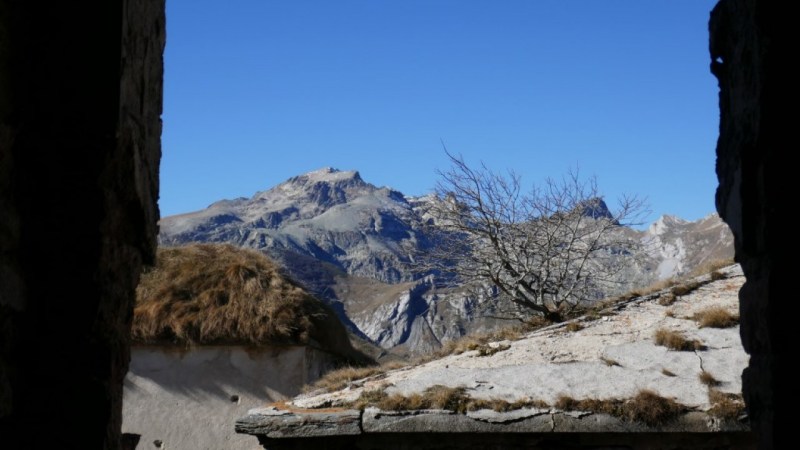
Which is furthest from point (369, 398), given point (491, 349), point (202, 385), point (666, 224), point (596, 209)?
point (666, 224)

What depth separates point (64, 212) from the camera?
339 centimetres

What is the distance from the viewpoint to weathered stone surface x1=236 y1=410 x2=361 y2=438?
28.5 ft

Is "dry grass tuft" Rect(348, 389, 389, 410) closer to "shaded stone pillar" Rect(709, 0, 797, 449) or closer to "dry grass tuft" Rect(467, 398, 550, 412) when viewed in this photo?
"dry grass tuft" Rect(467, 398, 550, 412)

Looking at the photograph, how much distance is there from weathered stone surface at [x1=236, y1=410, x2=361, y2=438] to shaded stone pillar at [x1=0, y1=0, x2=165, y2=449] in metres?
5.21

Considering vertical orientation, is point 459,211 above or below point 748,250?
above

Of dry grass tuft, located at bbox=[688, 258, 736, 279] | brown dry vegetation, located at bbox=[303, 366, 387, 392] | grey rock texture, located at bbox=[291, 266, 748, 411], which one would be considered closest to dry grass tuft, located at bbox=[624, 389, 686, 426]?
grey rock texture, located at bbox=[291, 266, 748, 411]

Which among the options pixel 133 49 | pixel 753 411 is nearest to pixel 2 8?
pixel 133 49

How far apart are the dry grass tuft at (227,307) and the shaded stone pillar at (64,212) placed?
31.7 ft

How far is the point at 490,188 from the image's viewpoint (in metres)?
17.0

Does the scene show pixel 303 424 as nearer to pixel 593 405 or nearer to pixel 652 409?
pixel 593 405

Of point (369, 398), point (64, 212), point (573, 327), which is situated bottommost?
point (369, 398)

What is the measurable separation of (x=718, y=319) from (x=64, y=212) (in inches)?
320

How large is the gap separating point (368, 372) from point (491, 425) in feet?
9.53

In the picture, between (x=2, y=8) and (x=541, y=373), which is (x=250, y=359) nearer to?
(x=541, y=373)
